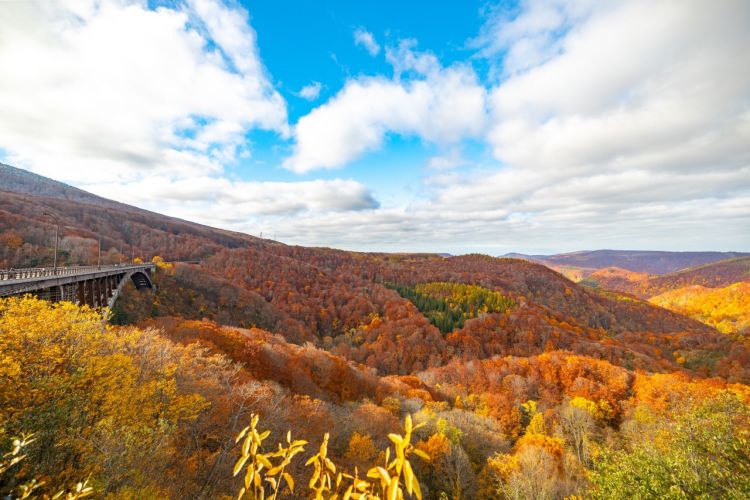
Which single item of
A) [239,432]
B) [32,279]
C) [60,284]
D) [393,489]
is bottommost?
[239,432]

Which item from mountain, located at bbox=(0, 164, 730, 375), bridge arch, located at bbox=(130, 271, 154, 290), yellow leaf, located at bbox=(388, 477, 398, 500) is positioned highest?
yellow leaf, located at bbox=(388, 477, 398, 500)

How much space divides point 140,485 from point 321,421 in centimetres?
1760

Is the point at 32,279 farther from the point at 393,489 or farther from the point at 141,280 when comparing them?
the point at 141,280

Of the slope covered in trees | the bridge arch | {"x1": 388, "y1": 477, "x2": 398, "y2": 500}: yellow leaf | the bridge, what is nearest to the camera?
{"x1": 388, "y1": 477, "x2": 398, "y2": 500}: yellow leaf

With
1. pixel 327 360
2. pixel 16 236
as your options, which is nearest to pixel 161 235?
pixel 16 236

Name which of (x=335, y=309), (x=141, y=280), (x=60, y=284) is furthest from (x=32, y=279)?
(x=335, y=309)

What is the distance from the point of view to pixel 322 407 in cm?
3419

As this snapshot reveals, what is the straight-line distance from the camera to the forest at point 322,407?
524 inches

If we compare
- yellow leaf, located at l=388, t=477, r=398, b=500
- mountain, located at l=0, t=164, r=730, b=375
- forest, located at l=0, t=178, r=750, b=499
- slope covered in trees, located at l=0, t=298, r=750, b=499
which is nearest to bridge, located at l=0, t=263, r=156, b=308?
forest, located at l=0, t=178, r=750, b=499

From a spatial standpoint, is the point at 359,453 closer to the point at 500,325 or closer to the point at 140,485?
the point at 140,485

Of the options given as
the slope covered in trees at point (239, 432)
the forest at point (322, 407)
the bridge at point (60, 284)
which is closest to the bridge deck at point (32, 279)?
the bridge at point (60, 284)

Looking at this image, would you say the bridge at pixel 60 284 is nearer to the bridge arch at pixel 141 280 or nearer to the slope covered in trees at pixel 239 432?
the slope covered in trees at pixel 239 432

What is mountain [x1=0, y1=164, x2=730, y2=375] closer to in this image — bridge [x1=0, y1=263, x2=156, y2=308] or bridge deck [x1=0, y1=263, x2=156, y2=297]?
bridge [x1=0, y1=263, x2=156, y2=308]

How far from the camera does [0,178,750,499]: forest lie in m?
13.3
